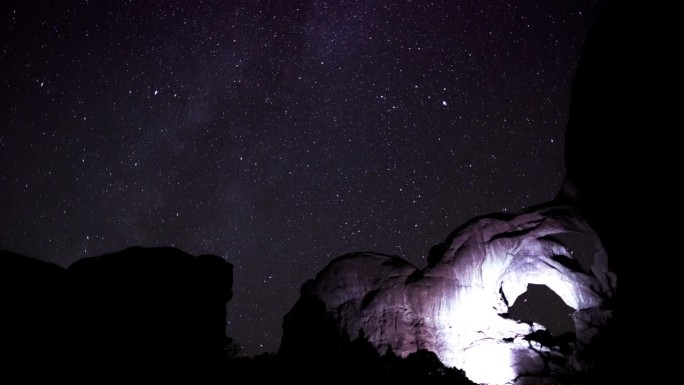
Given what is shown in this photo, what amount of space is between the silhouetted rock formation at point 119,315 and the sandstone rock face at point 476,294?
880 centimetres

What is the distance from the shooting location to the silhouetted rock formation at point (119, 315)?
855cm

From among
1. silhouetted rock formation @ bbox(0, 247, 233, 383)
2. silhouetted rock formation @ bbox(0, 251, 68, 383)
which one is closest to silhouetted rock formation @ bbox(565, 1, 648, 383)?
silhouetted rock formation @ bbox(0, 247, 233, 383)

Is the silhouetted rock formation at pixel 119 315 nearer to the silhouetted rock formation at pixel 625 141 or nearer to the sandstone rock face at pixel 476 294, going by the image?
the sandstone rock face at pixel 476 294

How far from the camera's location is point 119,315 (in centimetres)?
1026

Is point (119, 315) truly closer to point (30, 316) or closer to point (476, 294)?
point (30, 316)

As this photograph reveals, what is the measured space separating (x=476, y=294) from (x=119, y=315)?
Result: 15754mm

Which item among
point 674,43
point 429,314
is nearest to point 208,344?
point 429,314

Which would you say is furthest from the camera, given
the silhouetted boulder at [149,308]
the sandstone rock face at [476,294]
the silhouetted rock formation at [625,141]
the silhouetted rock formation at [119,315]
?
the sandstone rock face at [476,294]

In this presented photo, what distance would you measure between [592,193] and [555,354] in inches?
317

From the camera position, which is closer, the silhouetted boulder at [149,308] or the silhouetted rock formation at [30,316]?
the silhouetted rock formation at [30,316]

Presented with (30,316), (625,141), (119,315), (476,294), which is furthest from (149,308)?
(625,141)

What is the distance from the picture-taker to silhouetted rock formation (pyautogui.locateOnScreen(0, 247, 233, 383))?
8555mm

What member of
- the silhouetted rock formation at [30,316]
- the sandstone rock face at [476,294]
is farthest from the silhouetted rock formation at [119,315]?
the sandstone rock face at [476,294]

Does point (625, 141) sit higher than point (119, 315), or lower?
higher
